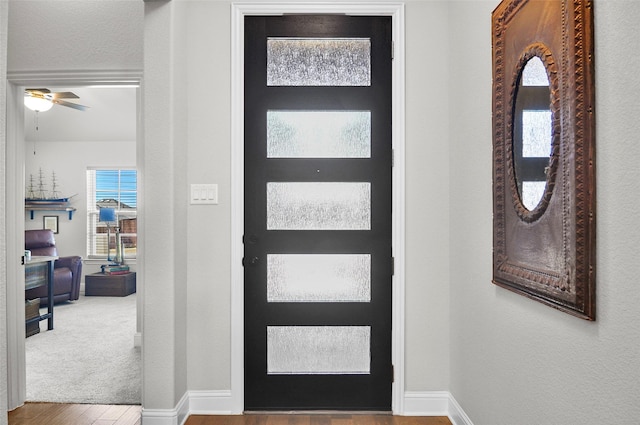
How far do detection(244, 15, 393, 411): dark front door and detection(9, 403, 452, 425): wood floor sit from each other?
0.12 meters

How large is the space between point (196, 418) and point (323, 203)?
145 centimetres

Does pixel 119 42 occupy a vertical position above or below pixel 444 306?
above

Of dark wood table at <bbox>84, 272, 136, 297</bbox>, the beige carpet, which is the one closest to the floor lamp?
dark wood table at <bbox>84, 272, 136, 297</bbox>

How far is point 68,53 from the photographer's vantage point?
2732mm

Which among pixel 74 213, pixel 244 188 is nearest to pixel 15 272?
pixel 244 188

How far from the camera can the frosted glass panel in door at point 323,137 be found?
258cm

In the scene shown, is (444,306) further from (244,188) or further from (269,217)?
(244,188)

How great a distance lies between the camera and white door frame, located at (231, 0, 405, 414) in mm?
2525

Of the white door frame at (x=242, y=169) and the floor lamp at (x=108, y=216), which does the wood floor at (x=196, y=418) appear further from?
the floor lamp at (x=108, y=216)

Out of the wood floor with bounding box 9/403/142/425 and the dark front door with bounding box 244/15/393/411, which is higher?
the dark front door with bounding box 244/15/393/411

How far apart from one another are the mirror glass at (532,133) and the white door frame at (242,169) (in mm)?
964

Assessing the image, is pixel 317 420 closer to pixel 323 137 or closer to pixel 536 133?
pixel 323 137

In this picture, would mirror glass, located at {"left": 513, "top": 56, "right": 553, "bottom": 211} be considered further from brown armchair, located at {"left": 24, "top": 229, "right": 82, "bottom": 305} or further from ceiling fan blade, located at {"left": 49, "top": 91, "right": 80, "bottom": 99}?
brown armchair, located at {"left": 24, "top": 229, "right": 82, "bottom": 305}

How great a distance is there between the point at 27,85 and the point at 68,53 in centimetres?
36
